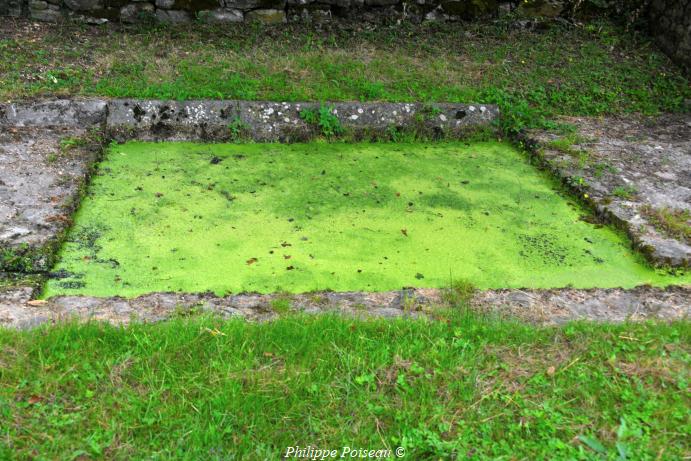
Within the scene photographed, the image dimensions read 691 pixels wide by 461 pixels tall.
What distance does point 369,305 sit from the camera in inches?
113

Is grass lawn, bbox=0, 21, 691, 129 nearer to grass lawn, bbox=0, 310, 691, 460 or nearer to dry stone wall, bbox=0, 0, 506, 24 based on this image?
dry stone wall, bbox=0, 0, 506, 24

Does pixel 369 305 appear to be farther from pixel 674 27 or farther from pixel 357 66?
pixel 674 27

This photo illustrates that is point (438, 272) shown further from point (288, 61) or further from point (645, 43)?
point (645, 43)

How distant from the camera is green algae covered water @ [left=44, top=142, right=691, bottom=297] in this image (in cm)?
315

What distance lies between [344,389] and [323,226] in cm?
149

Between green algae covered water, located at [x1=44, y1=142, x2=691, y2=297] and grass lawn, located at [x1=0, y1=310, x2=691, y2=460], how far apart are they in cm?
57

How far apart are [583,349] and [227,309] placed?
1.50 meters

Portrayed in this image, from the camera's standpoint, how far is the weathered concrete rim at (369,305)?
8.80 feet

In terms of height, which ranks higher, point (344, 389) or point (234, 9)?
point (234, 9)

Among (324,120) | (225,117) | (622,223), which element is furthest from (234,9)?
(622,223)

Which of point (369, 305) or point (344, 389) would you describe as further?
point (369, 305)

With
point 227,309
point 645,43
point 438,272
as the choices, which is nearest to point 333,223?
point 438,272

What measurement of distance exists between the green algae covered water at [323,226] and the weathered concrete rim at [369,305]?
0.44 ft

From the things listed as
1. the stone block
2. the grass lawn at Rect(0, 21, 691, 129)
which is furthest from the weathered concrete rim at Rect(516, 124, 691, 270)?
the stone block
